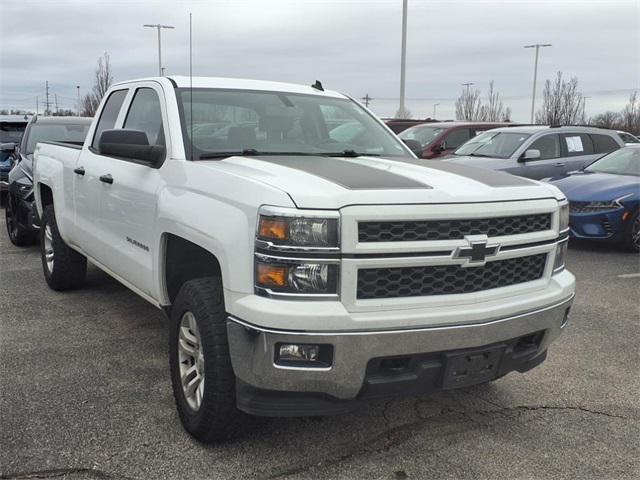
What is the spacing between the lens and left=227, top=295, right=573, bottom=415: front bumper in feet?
8.68

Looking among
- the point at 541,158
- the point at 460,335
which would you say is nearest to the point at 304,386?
the point at 460,335

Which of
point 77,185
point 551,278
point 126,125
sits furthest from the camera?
point 77,185

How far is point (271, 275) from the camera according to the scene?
105 inches

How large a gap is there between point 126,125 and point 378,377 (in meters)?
2.88

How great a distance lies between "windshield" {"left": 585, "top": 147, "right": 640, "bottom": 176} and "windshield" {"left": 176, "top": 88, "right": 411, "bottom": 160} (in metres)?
5.87

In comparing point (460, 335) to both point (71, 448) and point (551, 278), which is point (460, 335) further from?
point (71, 448)

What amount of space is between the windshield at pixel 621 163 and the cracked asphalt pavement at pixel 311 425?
4.91 meters

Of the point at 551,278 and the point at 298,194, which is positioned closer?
the point at 298,194

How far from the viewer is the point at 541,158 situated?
11.3 m

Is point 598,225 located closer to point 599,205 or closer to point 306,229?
point 599,205

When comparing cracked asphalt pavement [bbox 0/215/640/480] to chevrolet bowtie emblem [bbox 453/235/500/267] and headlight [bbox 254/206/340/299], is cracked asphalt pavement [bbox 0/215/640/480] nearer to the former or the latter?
headlight [bbox 254/206/340/299]

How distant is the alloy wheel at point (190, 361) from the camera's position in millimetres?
3168

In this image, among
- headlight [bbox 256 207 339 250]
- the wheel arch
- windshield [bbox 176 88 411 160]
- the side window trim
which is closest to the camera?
headlight [bbox 256 207 339 250]

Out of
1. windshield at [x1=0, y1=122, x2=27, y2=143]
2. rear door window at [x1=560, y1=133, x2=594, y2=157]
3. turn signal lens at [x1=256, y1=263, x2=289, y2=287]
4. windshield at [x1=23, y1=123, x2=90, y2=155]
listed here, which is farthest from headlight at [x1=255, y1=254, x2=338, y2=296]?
windshield at [x1=0, y1=122, x2=27, y2=143]
